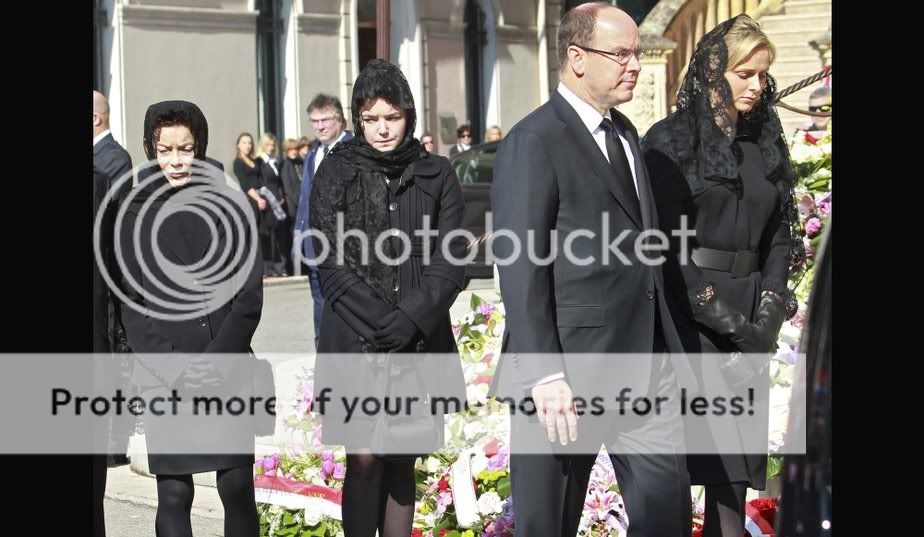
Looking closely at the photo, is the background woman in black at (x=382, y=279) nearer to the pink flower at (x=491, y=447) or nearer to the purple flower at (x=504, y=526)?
the purple flower at (x=504, y=526)

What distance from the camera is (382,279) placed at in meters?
5.29

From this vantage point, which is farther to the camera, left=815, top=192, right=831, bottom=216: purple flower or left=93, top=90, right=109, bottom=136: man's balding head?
left=815, top=192, right=831, bottom=216: purple flower

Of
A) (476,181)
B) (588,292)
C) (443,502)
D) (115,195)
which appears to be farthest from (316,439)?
(476,181)

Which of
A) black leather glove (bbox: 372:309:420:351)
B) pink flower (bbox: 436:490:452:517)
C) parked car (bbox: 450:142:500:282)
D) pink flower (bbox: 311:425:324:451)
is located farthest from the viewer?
parked car (bbox: 450:142:500:282)

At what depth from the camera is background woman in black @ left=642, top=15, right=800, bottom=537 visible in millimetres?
4996

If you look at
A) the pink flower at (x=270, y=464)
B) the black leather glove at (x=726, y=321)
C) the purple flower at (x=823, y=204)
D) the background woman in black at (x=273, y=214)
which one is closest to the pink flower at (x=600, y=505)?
the black leather glove at (x=726, y=321)

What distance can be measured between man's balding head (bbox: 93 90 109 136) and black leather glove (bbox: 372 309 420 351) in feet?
7.29

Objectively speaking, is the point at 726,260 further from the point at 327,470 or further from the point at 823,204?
the point at 823,204

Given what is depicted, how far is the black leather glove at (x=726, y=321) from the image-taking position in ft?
16.3

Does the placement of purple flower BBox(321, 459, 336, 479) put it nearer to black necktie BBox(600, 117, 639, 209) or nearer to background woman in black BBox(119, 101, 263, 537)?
background woman in black BBox(119, 101, 263, 537)

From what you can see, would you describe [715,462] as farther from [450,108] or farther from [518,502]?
[450,108]

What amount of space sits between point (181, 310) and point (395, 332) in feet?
2.39

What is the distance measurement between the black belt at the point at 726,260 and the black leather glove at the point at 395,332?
39.0 inches

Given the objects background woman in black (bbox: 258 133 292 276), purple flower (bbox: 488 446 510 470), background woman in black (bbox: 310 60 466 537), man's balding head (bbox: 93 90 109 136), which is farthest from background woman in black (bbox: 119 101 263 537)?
background woman in black (bbox: 258 133 292 276)
